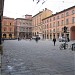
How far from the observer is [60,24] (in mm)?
72562

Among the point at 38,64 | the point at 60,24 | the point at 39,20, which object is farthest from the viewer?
the point at 39,20

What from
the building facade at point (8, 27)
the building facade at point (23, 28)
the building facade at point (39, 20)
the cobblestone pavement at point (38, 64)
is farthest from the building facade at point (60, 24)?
the cobblestone pavement at point (38, 64)

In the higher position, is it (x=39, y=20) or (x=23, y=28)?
(x=39, y=20)

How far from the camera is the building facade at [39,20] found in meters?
96.4

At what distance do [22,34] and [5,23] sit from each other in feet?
43.3

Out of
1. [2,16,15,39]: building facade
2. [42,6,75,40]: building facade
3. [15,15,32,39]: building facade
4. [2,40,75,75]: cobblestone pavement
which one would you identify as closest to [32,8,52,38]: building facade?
[15,15,32,39]: building facade

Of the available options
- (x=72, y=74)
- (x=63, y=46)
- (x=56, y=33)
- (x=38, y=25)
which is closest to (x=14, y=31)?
(x=38, y=25)

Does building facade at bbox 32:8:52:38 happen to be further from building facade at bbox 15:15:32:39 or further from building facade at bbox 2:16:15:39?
building facade at bbox 2:16:15:39

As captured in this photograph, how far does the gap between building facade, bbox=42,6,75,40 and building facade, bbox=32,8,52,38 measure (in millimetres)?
4371

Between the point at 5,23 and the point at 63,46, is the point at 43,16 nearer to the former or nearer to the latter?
the point at 5,23

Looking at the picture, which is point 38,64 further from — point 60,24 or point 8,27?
point 8,27

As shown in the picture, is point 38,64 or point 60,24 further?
point 60,24

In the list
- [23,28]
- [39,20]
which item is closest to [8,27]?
[23,28]

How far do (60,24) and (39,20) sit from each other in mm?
30790
